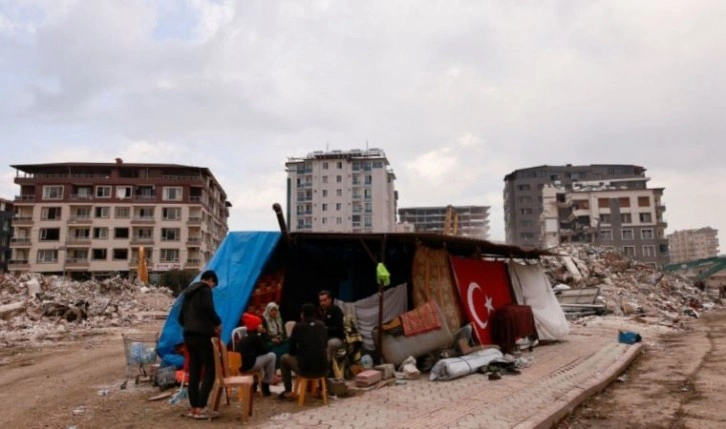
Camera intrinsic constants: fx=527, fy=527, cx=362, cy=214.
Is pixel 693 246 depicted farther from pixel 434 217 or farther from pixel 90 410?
pixel 90 410

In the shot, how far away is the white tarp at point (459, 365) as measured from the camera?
9.41m

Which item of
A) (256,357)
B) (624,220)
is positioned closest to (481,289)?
(256,357)

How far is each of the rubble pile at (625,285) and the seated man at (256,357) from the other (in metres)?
19.9

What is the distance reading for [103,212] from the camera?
2461 inches

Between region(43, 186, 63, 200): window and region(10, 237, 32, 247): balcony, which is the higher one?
region(43, 186, 63, 200): window

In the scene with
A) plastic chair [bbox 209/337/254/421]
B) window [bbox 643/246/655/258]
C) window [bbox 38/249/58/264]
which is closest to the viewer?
plastic chair [bbox 209/337/254/421]

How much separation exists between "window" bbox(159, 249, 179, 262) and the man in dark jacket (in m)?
59.3

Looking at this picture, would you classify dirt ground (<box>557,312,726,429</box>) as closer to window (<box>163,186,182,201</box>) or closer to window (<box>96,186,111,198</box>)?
window (<box>163,186,182,201</box>)

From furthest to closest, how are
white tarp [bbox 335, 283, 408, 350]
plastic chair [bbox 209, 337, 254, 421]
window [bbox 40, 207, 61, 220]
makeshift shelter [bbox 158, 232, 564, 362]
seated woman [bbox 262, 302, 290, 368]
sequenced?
window [bbox 40, 207, 61, 220] → white tarp [bbox 335, 283, 408, 350] → makeshift shelter [bbox 158, 232, 564, 362] → seated woman [bbox 262, 302, 290, 368] → plastic chair [bbox 209, 337, 254, 421]

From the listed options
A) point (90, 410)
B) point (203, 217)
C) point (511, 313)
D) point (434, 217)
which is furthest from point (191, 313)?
point (434, 217)

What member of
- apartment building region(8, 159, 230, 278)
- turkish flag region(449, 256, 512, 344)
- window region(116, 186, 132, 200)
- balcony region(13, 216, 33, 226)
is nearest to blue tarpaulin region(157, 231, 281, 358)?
turkish flag region(449, 256, 512, 344)

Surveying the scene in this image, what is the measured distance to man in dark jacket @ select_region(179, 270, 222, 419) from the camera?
684cm

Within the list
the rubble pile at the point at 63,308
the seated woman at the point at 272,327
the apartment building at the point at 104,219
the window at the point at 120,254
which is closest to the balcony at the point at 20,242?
the apartment building at the point at 104,219

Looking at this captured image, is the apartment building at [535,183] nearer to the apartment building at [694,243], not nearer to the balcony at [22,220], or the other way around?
the balcony at [22,220]
